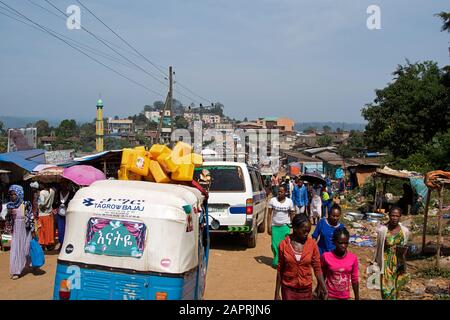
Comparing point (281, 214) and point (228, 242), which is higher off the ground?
point (281, 214)

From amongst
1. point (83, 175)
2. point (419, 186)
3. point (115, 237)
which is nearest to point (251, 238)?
point (83, 175)

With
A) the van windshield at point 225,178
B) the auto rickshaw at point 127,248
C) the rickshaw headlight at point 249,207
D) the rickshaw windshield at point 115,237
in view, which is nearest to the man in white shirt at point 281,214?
the rickshaw headlight at point 249,207

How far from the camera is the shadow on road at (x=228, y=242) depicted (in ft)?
36.4

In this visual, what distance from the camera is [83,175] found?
364 inches

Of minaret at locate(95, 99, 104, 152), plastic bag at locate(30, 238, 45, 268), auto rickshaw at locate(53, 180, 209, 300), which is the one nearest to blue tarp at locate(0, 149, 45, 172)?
plastic bag at locate(30, 238, 45, 268)

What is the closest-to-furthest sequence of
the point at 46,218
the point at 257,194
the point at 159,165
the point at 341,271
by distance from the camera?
the point at 341,271
the point at 159,165
the point at 46,218
the point at 257,194

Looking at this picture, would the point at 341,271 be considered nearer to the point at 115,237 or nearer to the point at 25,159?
the point at 115,237

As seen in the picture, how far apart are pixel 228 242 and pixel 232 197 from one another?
6.94ft

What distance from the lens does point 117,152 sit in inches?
360

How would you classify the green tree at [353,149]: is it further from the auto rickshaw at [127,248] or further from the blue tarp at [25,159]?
the auto rickshaw at [127,248]

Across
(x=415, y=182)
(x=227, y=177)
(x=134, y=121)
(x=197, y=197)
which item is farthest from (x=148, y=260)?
(x=134, y=121)

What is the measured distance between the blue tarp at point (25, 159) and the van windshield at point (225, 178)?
6.04 m

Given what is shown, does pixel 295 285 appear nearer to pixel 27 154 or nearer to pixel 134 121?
pixel 27 154

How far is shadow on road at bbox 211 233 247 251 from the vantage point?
11082mm
